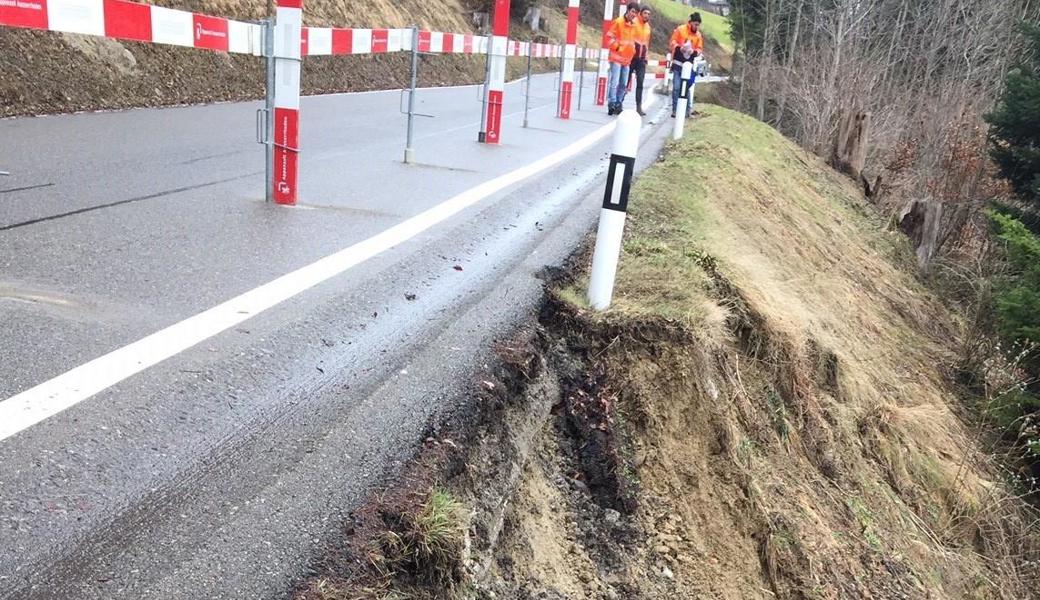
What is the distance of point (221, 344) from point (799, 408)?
11.4 feet

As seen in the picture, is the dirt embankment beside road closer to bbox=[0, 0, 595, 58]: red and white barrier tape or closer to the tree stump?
bbox=[0, 0, 595, 58]: red and white barrier tape

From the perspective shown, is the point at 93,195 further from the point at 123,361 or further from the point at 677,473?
the point at 677,473

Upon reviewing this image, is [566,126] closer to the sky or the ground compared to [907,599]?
closer to the sky

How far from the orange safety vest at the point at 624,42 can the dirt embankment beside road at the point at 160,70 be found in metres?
6.27

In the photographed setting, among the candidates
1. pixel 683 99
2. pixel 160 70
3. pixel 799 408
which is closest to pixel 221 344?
pixel 799 408

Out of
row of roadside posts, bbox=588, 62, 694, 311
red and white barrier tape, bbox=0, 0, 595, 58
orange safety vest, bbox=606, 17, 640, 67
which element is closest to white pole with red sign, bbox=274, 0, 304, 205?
red and white barrier tape, bbox=0, 0, 595, 58

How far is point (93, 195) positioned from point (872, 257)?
909 centimetres

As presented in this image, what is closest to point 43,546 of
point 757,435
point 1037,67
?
point 757,435

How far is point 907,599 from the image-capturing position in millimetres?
4668

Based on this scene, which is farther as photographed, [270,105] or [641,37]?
[641,37]

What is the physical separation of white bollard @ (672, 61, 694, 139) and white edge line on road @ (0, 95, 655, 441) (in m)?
7.50

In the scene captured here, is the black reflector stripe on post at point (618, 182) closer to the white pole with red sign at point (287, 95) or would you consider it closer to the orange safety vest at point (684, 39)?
the white pole with red sign at point (287, 95)

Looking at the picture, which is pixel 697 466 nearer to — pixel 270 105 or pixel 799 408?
pixel 799 408

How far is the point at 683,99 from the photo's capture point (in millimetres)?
13391
